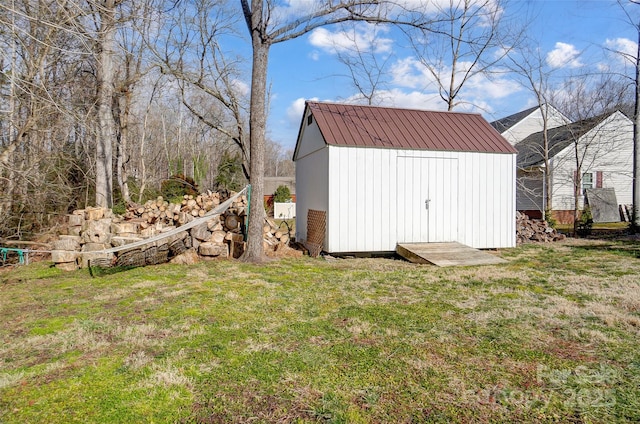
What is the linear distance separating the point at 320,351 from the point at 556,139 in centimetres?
1855

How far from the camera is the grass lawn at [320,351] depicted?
7.18 ft

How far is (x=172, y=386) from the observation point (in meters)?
2.41

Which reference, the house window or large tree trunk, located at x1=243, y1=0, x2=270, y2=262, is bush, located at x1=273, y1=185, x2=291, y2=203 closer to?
Answer: the house window

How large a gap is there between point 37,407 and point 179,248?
17.8ft

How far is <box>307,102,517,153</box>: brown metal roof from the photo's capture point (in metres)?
8.22

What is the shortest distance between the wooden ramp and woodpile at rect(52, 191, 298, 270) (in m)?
2.76

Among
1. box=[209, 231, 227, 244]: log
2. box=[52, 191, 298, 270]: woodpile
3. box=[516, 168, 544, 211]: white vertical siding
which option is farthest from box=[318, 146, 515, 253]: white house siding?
box=[516, 168, 544, 211]: white vertical siding

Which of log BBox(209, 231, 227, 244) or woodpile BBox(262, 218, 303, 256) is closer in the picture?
log BBox(209, 231, 227, 244)

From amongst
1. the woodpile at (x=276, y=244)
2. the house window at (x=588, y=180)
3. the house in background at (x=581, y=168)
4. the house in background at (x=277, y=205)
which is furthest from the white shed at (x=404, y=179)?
the house in background at (x=277, y=205)

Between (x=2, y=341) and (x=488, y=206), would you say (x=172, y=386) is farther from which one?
(x=488, y=206)

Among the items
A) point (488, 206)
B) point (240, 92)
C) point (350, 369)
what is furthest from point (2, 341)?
point (240, 92)

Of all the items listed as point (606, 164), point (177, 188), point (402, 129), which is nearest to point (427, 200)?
point (402, 129)

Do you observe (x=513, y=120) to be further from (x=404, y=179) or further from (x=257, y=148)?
(x=257, y=148)

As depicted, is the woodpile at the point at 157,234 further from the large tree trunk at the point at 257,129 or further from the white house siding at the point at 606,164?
the white house siding at the point at 606,164
